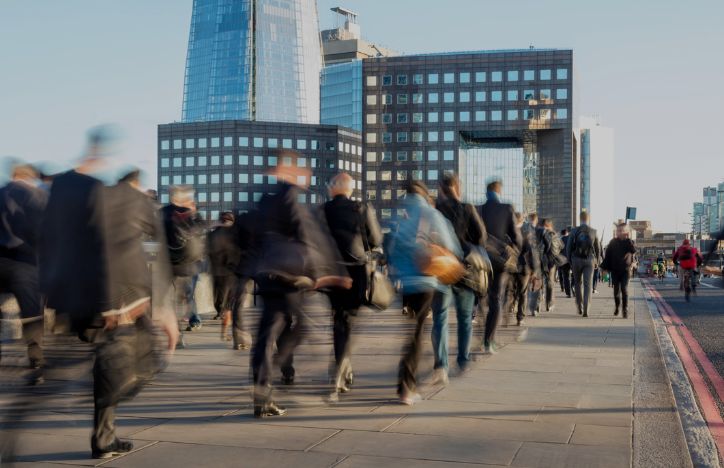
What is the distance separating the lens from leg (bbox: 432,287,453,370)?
7.74 metres

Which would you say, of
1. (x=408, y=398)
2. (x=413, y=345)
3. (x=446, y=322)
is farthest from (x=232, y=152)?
(x=408, y=398)

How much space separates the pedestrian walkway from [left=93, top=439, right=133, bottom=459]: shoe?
6 centimetres

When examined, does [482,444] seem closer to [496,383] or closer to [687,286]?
[496,383]

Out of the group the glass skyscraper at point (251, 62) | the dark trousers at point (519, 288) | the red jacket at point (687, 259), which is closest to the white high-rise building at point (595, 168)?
the glass skyscraper at point (251, 62)

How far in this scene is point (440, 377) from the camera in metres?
7.90

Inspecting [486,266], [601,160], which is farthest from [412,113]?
[486,266]

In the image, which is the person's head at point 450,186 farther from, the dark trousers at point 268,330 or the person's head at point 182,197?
the person's head at point 182,197

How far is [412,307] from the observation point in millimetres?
7270

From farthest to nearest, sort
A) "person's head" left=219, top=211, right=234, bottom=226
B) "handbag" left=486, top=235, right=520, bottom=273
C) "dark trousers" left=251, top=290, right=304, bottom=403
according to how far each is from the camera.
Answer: "person's head" left=219, top=211, right=234, bottom=226 < "handbag" left=486, top=235, right=520, bottom=273 < "dark trousers" left=251, top=290, right=304, bottom=403

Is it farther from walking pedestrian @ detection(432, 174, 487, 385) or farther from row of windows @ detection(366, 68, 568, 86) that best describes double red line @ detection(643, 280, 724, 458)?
row of windows @ detection(366, 68, 568, 86)

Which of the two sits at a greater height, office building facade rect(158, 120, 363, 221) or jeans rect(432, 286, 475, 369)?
office building facade rect(158, 120, 363, 221)

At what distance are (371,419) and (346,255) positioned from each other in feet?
5.15

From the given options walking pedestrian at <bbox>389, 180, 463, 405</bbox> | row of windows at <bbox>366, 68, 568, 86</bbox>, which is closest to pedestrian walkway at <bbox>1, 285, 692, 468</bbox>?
walking pedestrian at <bbox>389, 180, 463, 405</bbox>

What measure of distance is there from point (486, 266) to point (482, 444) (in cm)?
328
